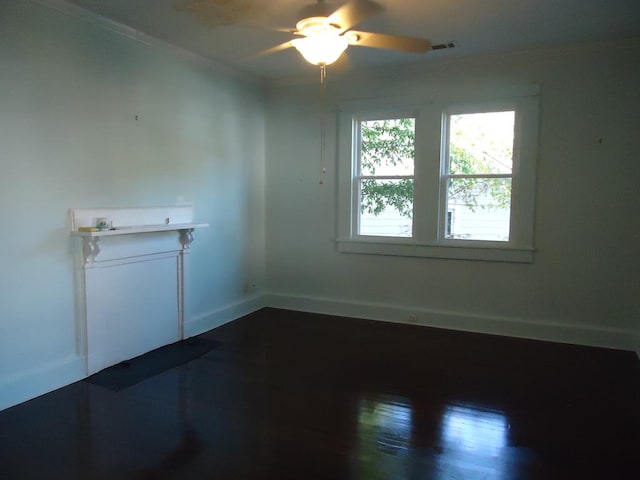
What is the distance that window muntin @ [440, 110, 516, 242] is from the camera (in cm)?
447

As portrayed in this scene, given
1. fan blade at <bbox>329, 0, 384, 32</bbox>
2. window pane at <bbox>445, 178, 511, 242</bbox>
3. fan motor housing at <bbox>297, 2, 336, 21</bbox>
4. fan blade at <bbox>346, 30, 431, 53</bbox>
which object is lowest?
window pane at <bbox>445, 178, 511, 242</bbox>

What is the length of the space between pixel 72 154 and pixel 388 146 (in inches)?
121

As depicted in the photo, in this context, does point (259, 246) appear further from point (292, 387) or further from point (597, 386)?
point (597, 386)

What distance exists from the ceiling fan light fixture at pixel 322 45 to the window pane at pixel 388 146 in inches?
83.9

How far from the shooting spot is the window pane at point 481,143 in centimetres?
446

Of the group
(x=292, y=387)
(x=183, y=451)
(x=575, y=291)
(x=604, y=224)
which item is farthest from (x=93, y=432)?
(x=604, y=224)

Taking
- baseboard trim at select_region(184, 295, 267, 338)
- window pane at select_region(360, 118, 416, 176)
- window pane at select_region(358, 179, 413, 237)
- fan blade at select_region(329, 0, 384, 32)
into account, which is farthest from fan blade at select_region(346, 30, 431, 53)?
baseboard trim at select_region(184, 295, 267, 338)

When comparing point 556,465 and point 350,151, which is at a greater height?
point 350,151

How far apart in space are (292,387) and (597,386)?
87.2 inches

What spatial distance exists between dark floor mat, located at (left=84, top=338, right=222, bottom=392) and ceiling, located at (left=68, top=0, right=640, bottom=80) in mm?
2680

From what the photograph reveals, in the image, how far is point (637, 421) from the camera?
2.79m

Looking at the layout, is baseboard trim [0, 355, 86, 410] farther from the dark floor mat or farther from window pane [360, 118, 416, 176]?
window pane [360, 118, 416, 176]

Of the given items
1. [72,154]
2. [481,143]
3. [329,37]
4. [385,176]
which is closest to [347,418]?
[329,37]

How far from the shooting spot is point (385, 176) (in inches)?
196
